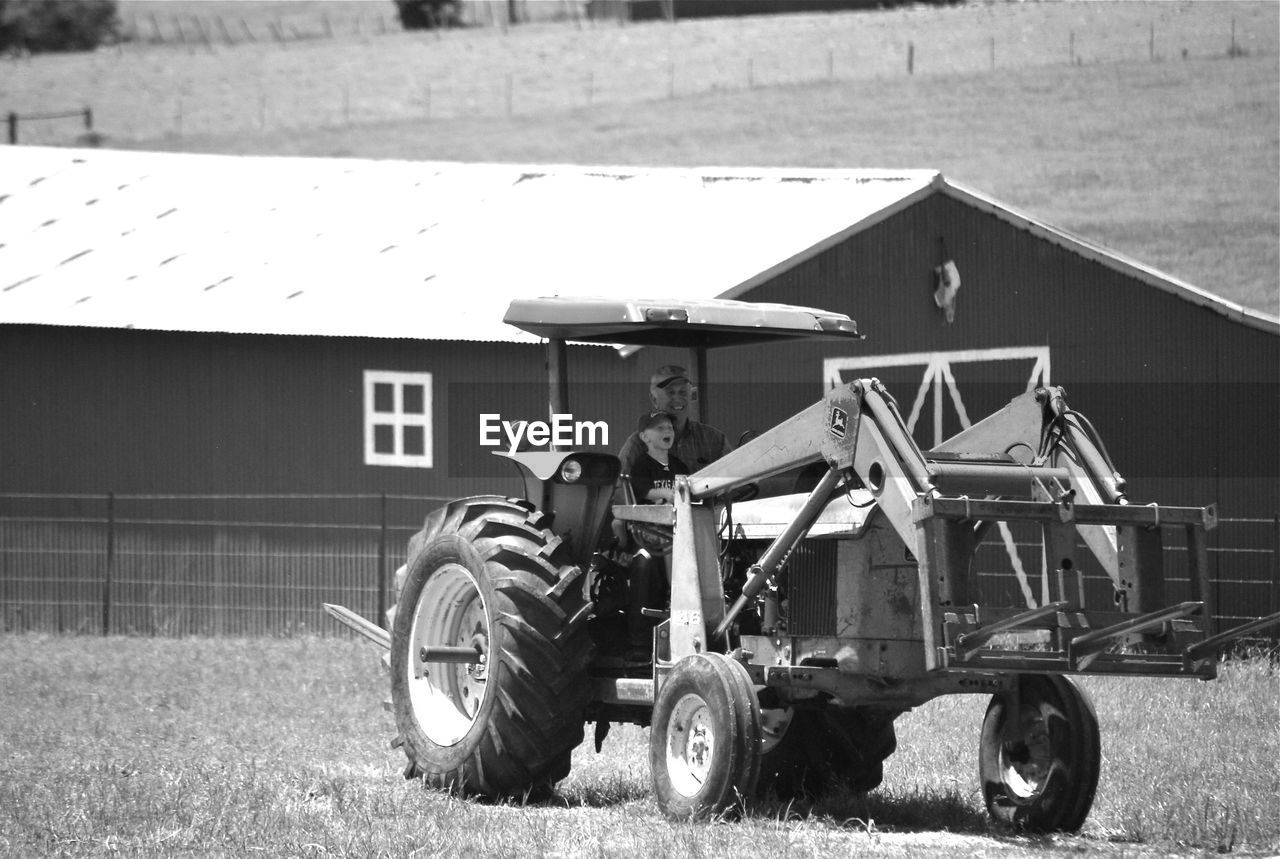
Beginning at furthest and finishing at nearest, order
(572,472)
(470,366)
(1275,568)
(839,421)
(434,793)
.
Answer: (470,366) → (1275,568) → (572,472) → (434,793) → (839,421)

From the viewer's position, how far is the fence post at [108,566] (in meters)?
19.9

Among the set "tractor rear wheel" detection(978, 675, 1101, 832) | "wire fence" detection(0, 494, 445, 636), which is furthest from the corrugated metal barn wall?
"tractor rear wheel" detection(978, 675, 1101, 832)

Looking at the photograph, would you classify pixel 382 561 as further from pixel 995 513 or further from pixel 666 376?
pixel 995 513

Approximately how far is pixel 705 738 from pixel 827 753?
1633 millimetres

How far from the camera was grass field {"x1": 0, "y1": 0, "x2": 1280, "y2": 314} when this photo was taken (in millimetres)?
39031

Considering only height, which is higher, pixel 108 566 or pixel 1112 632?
pixel 1112 632

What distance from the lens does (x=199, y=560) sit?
20094mm

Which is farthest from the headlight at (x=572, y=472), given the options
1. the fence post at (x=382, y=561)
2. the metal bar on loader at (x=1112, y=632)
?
the fence post at (x=382, y=561)

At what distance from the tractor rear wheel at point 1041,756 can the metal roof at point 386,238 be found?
26.2ft

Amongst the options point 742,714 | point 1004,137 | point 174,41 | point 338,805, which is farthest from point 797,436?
point 174,41

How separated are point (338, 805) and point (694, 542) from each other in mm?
2144

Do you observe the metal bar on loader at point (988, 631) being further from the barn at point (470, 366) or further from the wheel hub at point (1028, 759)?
the barn at point (470, 366)

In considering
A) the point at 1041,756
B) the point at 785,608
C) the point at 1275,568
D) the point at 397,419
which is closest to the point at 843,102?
the point at 397,419

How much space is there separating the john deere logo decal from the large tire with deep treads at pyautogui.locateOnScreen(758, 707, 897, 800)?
2.10 meters
